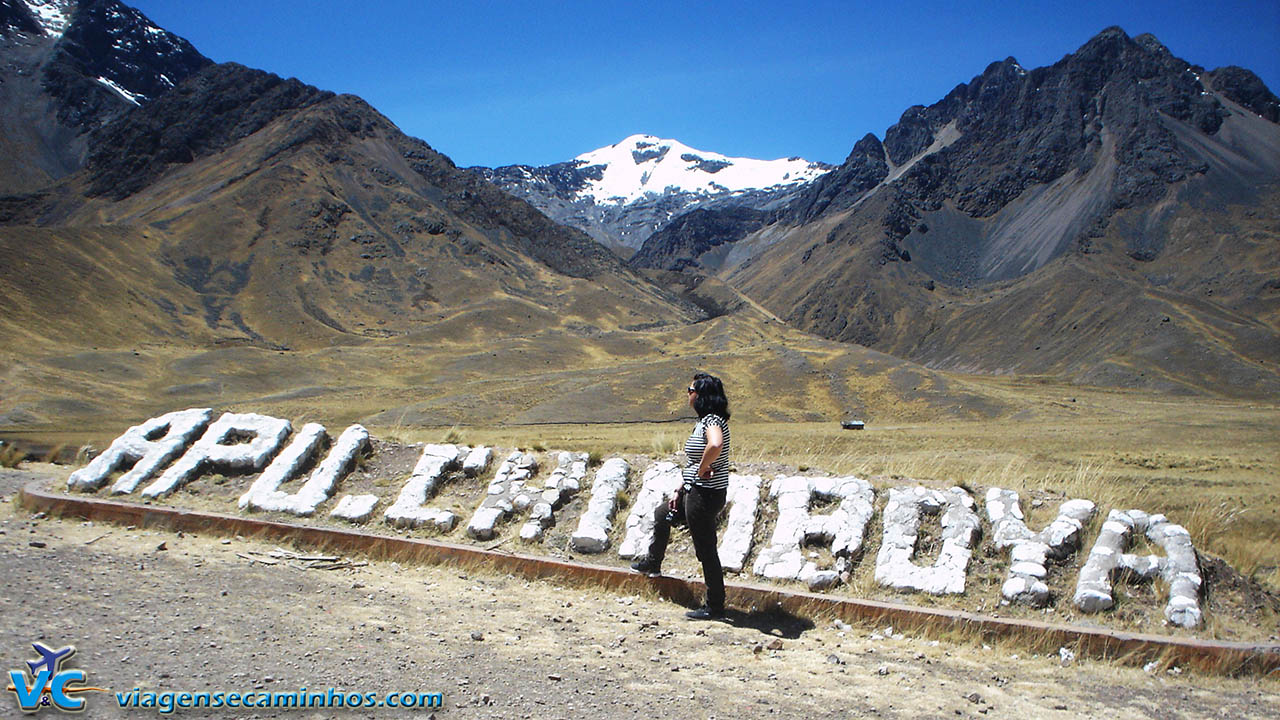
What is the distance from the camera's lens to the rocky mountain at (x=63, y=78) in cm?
14888

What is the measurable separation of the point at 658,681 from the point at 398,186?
397 ft

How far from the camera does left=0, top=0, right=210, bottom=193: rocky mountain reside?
14888 cm

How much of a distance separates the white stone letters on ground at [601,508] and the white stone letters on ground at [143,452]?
18.8 ft

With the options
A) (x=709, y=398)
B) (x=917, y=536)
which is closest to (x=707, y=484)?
(x=709, y=398)

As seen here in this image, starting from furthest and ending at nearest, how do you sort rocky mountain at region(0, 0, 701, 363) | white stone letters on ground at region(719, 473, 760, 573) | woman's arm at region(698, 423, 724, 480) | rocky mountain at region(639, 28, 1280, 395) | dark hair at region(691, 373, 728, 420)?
rocky mountain at region(639, 28, 1280, 395), rocky mountain at region(0, 0, 701, 363), white stone letters on ground at region(719, 473, 760, 573), dark hair at region(691, 373, 728, 420), woman's arm at region(698, 423, 724, 480)

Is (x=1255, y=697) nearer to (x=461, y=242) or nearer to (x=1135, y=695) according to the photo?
(x=1135, y=695)

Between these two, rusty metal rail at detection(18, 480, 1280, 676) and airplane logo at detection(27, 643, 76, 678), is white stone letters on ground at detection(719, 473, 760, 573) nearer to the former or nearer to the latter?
rusty metal rail at detection(18, 480, 1280, 676)

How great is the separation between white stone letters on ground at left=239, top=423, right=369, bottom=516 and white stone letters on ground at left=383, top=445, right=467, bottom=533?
2.85 feet

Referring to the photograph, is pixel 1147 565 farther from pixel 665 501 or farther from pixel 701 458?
pixel 665 501

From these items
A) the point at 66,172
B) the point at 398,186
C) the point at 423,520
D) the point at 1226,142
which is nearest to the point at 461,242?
the point at 398,186

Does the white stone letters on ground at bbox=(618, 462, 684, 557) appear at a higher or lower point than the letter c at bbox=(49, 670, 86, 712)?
higher

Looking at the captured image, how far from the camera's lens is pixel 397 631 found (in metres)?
6.02

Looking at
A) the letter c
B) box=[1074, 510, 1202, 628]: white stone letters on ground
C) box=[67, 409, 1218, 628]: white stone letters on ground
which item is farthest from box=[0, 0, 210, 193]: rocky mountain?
box=[1074, 510, 1202, 628]: white stone letters on ground

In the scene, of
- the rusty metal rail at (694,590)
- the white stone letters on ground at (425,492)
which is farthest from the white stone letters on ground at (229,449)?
the white stone letters on ground at (425,492)
